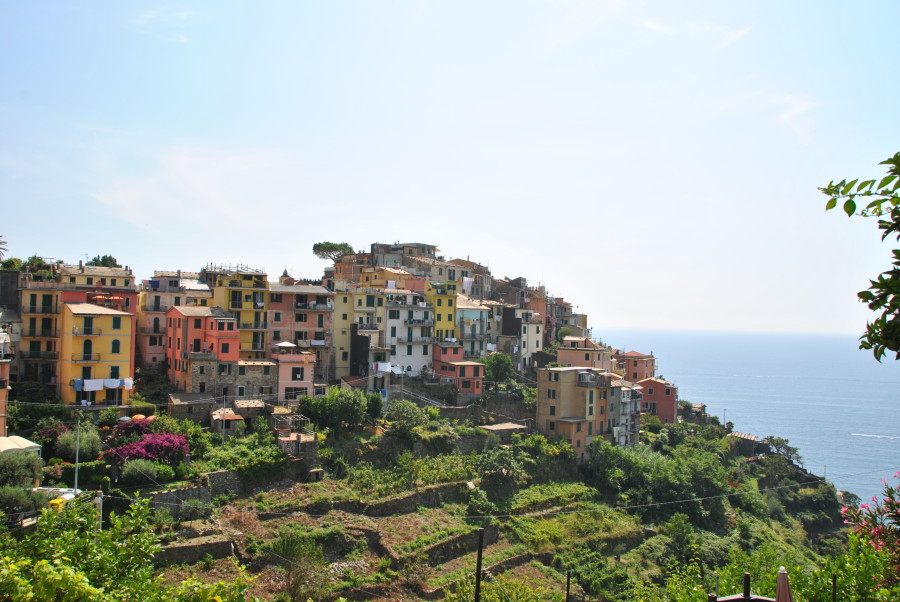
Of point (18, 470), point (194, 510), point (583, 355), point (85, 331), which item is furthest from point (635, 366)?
point (18, 470)

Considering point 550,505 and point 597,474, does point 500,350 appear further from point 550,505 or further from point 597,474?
point 550,505

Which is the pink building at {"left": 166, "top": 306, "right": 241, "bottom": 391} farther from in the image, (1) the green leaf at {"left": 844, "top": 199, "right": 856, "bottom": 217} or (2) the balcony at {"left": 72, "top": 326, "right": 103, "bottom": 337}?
(1) the green leaf at {"left": 844, "top": 199, "right": 856, "bottom": 217}

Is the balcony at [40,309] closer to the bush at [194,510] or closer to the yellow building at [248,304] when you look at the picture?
the yellow building at [248,304]

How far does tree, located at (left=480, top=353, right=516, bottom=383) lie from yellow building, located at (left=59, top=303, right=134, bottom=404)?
27.2m

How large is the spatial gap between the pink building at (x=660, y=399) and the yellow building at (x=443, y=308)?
21336 millimetres

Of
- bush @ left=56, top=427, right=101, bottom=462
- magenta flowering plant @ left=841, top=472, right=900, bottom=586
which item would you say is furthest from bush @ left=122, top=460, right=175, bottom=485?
magenta flowering plant @ left=841, top=472, right=900, bottom=586

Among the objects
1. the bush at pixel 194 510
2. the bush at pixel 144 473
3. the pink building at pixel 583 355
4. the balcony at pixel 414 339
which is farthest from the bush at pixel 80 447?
the pink building at pixel 583 355

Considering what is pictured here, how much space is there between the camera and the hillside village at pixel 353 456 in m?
29.9

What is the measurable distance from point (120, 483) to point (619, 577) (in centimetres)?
2583

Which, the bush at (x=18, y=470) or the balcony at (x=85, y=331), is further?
the balcony at (x=85, y=331)

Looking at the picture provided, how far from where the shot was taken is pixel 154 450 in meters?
33.3

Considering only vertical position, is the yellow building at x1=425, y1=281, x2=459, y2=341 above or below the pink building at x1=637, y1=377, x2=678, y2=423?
above

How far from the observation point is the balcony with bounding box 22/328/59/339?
39.6m

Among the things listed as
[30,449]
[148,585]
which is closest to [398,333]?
[30,449]
